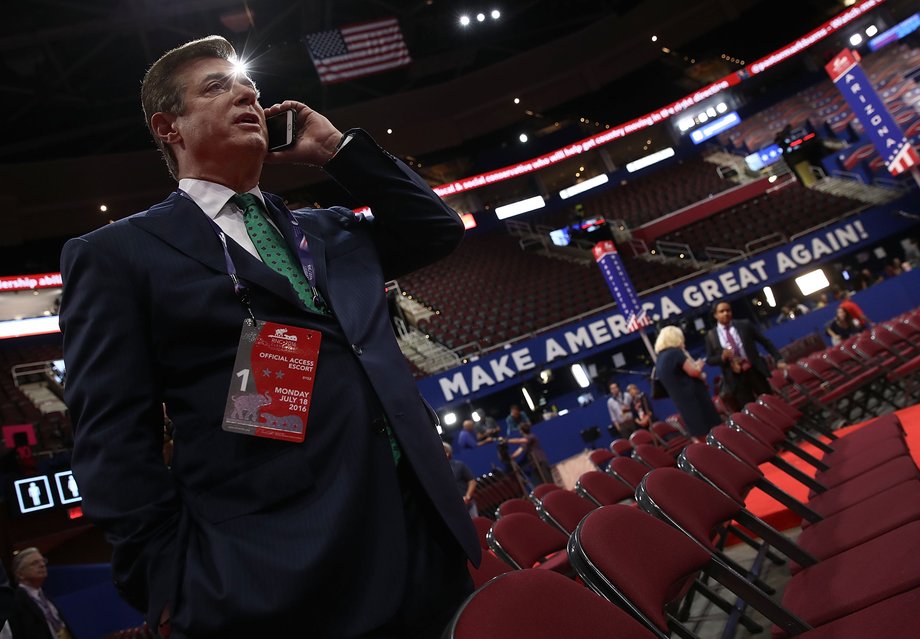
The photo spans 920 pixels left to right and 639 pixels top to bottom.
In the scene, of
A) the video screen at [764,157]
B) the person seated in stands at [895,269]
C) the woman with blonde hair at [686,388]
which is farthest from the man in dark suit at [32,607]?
the video screen at [764,157]

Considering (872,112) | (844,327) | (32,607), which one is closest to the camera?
(32,607)

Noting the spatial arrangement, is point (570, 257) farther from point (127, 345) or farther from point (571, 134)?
point (127, 345)

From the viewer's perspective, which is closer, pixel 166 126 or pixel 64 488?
pixel 166 126

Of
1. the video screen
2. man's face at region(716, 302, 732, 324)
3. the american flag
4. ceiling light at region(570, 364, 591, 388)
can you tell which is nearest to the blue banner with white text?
ceiling light at region(570, 364, 591, 388)

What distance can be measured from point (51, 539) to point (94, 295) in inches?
402

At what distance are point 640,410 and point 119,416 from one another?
1026cm

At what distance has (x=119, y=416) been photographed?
104cm

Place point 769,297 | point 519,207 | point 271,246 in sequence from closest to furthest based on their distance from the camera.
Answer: point 271,246, point 769,297, point 519,207

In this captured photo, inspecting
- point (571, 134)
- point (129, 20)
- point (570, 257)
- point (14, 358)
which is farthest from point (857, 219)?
point (14, 358)

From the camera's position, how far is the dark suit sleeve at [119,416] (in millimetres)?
970

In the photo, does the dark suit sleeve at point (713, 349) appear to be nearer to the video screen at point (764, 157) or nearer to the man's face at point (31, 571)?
the man's face at point (31, 571)

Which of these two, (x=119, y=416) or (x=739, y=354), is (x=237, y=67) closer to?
(x=119, y=416)

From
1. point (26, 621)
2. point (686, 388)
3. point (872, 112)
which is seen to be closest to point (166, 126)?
point (26, 621)

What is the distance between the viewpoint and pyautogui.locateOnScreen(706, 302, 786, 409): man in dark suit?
6.49m
